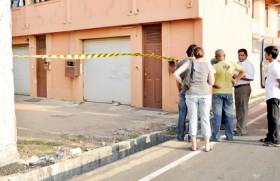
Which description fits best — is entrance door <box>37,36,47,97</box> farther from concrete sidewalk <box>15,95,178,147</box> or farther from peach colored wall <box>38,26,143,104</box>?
concrete sidewalk <box>15,95,178,147</box>

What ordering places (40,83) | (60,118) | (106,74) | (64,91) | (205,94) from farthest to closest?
(40,83)
(64,91)
(106,74)
(60,118)
(205,94)

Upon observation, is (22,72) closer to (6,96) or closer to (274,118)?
(6,96)

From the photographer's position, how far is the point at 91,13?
13.5 meters

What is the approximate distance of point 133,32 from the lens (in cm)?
1234

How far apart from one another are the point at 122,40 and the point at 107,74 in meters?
1.55

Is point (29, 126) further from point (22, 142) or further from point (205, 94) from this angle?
point (205, 94)

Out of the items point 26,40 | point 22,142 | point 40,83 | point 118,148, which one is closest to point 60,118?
point 22,142

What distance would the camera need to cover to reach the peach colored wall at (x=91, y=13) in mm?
11156

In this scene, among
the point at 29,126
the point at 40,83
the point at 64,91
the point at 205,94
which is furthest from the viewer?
the point at 40,83

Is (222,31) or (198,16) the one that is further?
(222,31)

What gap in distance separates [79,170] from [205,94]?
2.57 m

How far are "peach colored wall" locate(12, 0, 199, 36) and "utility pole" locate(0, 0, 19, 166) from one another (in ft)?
21.6

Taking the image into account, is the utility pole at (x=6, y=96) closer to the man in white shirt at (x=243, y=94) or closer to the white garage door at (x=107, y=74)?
the man in white shirt at (x=243, y=94)

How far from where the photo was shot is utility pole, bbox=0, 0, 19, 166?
536 centimetres
